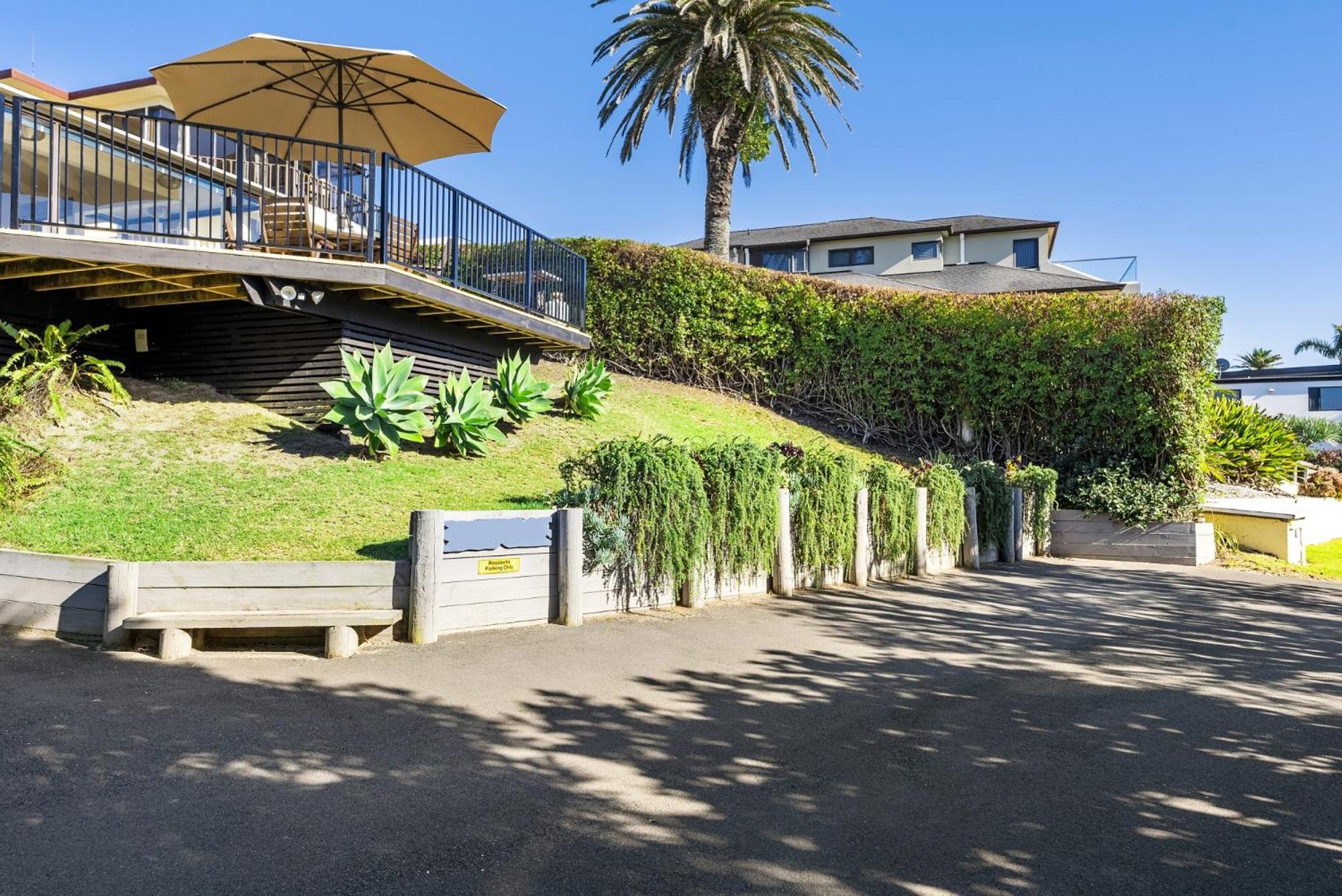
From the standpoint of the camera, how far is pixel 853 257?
1495 inches

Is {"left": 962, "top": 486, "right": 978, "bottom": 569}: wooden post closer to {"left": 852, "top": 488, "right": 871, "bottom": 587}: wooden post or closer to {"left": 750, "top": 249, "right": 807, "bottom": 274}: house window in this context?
{"left": 852, "top": 488, "right": 871, "bottom": 587}: wooden post

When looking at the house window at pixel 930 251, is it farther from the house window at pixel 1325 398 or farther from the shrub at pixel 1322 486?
the house window at pixel 1325 398

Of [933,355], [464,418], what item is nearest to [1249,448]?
[933,355]

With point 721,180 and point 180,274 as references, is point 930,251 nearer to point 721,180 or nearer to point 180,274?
point 721,180

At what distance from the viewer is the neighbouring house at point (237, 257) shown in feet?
31.0

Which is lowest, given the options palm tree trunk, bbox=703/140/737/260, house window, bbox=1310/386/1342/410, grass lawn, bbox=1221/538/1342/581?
grass lawn, bbox=1221/538/1342/581

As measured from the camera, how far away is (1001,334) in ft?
58.0

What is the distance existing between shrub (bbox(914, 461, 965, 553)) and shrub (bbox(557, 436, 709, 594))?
16.5 ft

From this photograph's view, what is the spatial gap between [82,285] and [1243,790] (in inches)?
468

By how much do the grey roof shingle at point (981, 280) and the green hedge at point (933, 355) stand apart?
11.3 meters

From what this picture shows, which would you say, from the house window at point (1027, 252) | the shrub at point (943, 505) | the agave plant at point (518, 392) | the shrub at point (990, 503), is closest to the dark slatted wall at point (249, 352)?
the agave plant at point (518, 392)

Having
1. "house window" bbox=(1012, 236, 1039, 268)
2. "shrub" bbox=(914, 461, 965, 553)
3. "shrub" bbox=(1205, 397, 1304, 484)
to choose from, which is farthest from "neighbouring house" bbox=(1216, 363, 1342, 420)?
"shrub" bbox=(914, 461, 965, 553)

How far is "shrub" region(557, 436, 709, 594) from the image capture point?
8164mm

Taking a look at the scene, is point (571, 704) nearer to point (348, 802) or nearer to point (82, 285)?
point (348, 802)
